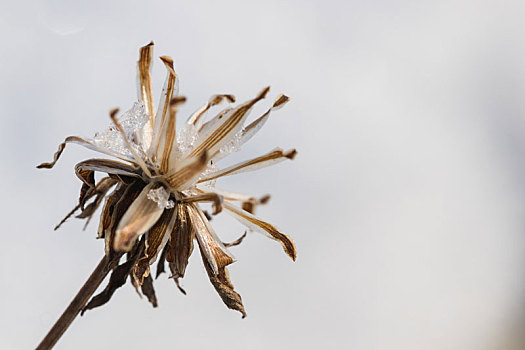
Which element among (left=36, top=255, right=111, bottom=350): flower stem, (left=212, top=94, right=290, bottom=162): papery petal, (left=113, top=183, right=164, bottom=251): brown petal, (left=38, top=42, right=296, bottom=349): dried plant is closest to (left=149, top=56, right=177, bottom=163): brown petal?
(left=38, top=42, right=296, bottom=349): dried plant

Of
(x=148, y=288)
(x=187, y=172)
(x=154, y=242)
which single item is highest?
(x=187, y=172)

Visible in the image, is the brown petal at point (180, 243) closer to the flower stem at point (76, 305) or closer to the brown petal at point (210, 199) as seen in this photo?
the brown petal at point (210, 199)

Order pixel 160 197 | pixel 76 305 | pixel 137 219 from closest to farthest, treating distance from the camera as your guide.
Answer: pixel 76 305
pixel 137 219
pixel 160 197

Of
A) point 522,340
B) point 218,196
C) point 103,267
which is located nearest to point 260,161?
point 218,196

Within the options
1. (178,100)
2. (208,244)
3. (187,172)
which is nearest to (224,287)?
(208,244)

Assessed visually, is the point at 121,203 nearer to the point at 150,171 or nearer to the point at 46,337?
the point at 150,171

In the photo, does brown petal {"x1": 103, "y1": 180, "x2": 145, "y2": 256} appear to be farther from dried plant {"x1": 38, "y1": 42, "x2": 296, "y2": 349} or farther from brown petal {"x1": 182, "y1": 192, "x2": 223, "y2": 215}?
brown petal {"x1": 182, "y1": 192, "x2": 223, "y2": 215}

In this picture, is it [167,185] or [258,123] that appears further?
[258,123]

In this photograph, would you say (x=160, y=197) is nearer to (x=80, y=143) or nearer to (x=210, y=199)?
(x=210, y=199)
